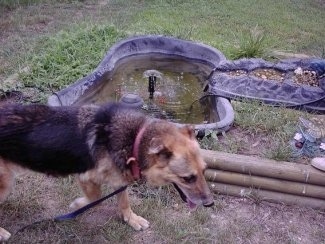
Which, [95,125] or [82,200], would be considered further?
[82,200]

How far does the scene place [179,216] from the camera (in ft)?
11.9

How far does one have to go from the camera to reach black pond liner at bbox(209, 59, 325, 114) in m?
5.44

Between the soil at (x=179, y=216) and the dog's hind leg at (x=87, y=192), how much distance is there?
0.55 feet

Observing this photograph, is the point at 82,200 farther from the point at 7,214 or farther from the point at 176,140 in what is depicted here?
the point at 176,140

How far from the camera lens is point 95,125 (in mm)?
3041

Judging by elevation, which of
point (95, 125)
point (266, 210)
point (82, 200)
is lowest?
point (266, 210)

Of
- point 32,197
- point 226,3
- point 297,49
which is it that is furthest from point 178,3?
point 32,197

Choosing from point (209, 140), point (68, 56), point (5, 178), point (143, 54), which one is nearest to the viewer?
point (5, 178)

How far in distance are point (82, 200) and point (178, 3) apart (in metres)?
8.15

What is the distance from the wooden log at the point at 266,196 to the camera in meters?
3.84

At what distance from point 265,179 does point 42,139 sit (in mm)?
2127

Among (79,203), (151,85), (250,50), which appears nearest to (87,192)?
(79,203)

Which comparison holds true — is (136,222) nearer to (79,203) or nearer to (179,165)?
(79,203)

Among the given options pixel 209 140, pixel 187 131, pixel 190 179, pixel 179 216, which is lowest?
pixel 179 216
